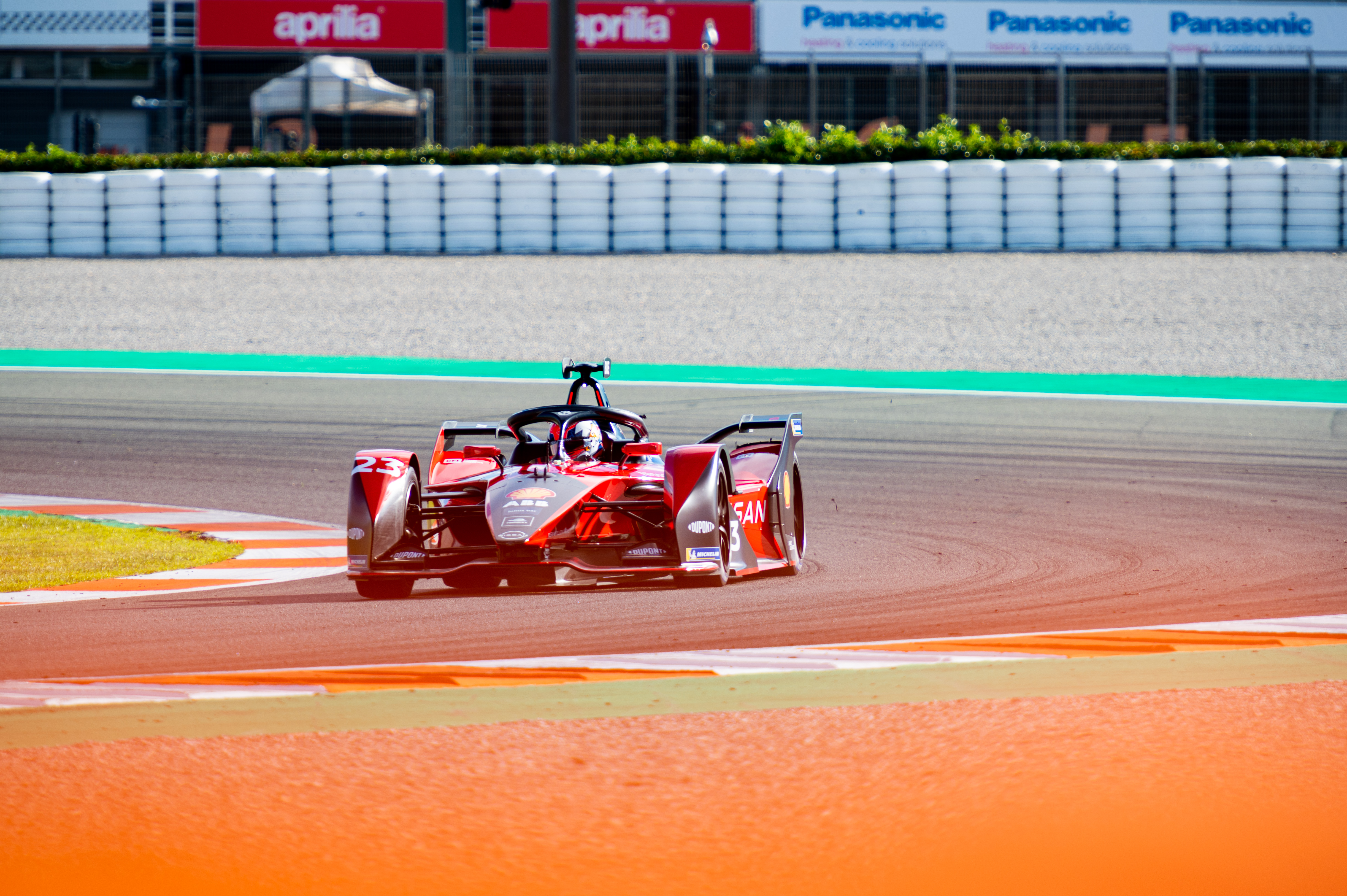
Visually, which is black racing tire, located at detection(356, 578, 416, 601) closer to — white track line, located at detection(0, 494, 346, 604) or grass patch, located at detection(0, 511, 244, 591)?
white track line, located at detection(0, 494, 346, 604)

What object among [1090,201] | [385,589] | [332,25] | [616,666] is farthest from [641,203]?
[616,666]

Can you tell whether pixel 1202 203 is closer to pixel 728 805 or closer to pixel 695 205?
pixel 695 205

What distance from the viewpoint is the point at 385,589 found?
7.52m

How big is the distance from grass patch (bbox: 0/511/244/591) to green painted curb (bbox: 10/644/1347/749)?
3103mm

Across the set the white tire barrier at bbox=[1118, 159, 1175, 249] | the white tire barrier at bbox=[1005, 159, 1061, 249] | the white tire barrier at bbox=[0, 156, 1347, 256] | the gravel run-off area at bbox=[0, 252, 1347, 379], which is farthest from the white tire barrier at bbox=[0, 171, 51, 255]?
the white tire barrier at bbox=[1118, 159, 1175, 249]

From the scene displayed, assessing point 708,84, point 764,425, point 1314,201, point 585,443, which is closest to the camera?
point 585,443

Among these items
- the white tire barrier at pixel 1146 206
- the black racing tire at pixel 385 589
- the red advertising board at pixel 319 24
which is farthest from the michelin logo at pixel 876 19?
the black racing tire at pixel 385 589

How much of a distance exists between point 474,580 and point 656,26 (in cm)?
2091

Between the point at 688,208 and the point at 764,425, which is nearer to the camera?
the point at 764,425

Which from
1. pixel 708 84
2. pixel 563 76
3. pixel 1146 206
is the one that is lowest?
pixel 1146 206

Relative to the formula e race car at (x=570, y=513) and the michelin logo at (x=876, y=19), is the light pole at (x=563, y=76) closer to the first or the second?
the michelin logo at (x=876, y=19)

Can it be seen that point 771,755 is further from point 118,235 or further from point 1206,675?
point 118,235

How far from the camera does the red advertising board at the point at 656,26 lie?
87.6ft

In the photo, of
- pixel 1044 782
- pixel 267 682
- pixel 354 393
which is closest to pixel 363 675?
pixel 267 682
